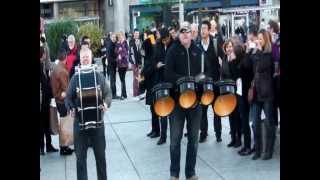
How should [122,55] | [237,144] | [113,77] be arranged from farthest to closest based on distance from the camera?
[122,55]
[113,77]
[237,144]

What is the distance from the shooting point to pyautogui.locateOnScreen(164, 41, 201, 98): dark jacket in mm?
7660

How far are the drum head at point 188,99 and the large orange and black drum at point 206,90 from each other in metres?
0.13

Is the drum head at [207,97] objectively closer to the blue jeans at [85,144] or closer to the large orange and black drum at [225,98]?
the large orange and black drum at [225,98]

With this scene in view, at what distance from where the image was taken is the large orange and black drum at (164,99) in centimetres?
740

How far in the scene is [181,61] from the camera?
25.2ft

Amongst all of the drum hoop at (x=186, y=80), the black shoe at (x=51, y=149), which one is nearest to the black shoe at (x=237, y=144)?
the drum hoop at (x=186, y=80)

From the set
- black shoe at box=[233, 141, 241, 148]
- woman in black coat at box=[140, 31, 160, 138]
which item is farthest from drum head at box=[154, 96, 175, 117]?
woman in black coat at box=[140, 31, 160, 138]

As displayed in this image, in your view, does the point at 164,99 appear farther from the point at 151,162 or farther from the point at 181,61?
the point at 151,162

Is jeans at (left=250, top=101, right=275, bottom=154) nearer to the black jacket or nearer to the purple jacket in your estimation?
the black jacket

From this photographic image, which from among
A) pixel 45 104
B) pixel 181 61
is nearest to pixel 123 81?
pixel 45 104

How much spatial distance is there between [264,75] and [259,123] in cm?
78
